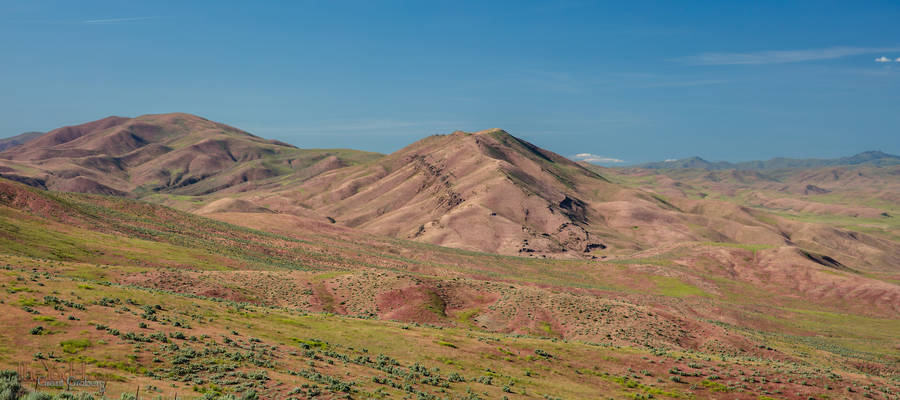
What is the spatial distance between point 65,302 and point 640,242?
586ft

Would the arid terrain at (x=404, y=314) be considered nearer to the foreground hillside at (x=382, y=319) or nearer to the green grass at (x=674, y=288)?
the foreground hillside at (x=382, y=319)

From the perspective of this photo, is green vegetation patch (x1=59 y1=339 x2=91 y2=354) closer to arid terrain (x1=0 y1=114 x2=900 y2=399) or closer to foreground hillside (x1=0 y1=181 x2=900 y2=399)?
foreground hillside (x1=0 y1=181 x2=900 y2=399)

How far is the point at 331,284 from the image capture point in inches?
2945

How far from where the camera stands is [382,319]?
63.6 metres

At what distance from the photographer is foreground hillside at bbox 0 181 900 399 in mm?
29297

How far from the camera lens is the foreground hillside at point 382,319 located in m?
29.3

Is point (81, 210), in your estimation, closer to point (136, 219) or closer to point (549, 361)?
point (136, 219)

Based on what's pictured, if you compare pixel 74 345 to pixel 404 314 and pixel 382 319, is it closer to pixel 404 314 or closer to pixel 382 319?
pixel 382 319

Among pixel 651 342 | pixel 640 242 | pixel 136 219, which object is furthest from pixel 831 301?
pixel 136 219

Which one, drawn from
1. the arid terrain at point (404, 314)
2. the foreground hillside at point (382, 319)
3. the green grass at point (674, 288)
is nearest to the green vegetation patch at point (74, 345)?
the foreground hillside at point (382, 319)

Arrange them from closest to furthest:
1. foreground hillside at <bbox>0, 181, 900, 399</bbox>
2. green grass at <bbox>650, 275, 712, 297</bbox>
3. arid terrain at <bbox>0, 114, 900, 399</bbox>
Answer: foreground hillside at <bbox>0, 181, 900, 399</bbox> < arid terrain at <bbox>0, 114, 900, 399</bbox> < green grass at <bbox>650, 275, 712, 297</bbox>

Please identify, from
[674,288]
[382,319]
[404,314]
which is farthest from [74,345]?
[674,288]

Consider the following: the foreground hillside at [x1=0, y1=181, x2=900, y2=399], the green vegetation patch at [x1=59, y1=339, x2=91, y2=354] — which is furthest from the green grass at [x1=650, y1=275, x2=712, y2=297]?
the green vegetation patch at [x1=59, y1=339, x2=91, y2=354]

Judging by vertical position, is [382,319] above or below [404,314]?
below
